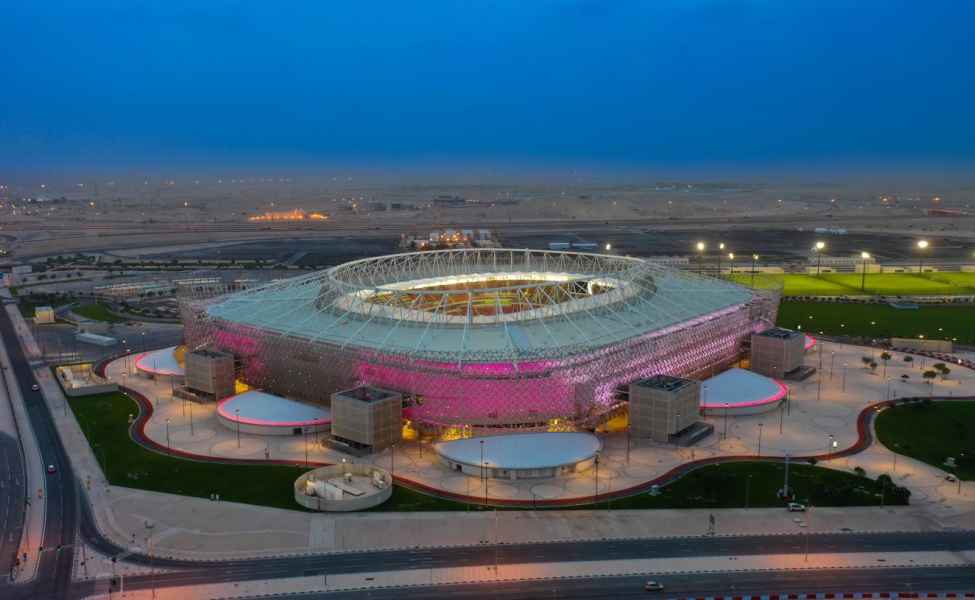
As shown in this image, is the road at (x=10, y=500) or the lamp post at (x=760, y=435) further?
the lamp post at (x=760, y=435)

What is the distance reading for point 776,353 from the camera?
251 ft

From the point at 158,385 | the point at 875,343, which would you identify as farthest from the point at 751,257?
the point at 158,385

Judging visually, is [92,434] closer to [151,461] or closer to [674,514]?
[151,461]

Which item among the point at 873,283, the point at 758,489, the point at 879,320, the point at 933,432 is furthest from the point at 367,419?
the point at 873,283

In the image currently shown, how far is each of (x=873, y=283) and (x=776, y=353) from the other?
77.9m

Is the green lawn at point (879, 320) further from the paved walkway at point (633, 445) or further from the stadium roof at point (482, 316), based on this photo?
the paved walkway at point (633, 445)

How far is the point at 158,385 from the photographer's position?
251 ft

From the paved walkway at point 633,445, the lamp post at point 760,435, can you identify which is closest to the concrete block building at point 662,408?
the paved walkway at point 633,445

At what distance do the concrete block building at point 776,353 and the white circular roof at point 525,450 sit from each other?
92.7 feet

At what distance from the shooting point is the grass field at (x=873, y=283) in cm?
13275

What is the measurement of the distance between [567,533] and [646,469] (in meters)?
11.2

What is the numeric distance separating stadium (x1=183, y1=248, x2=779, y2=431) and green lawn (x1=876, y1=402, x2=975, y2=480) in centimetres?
1687

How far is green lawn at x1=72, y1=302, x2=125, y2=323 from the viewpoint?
112688mm

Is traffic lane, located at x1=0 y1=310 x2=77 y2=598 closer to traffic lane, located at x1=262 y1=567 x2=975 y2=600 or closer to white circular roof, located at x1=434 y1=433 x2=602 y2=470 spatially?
traffic lane, located at x1=262 y1=567 x2=975 y2=600
